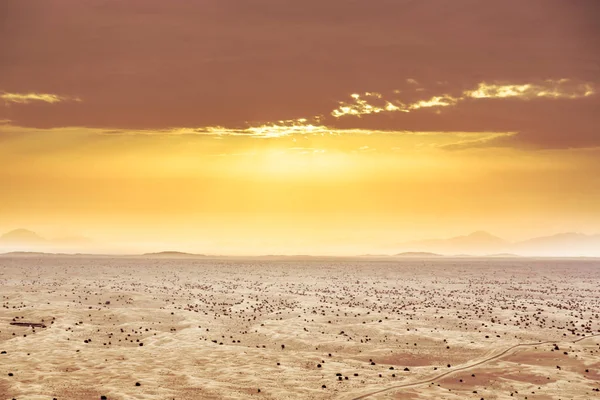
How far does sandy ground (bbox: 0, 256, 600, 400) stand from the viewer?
30.3 metres

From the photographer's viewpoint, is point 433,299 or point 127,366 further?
point 433,299

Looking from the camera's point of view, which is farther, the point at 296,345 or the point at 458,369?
the point at 296,345

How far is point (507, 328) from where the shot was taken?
47594 mm

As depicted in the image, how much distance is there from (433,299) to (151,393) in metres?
45.1

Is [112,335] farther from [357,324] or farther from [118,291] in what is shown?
[118,291]

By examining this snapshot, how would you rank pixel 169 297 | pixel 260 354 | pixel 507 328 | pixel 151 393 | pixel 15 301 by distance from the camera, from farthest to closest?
pixel 169 297, pixel 15 301, pixel 507 328, pixel 260 354, pixel 151 393

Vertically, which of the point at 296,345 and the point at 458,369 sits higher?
the point at 296,345

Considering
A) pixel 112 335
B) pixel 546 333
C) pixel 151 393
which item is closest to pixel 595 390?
pixel 546 333

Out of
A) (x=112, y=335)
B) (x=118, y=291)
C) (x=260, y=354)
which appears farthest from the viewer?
(x=118, y=291)

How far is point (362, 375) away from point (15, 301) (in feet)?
145

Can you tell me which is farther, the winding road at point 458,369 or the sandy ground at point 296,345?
the sandy ground at point 296,345

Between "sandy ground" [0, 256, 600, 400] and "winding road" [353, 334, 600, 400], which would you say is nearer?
"winding road" [353, 334, 600, 400]

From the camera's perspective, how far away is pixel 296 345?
41.3 metres

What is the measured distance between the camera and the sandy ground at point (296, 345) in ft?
99.3
